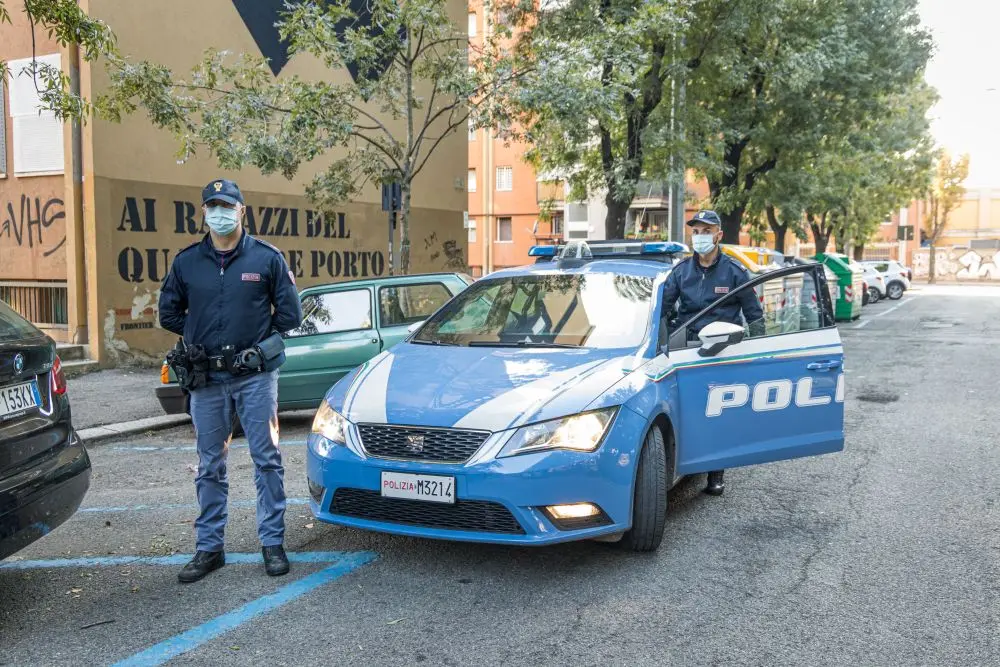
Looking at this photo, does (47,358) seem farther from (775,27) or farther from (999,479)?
(775,27)

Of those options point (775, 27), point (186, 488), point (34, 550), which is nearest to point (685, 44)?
point (775, 27)

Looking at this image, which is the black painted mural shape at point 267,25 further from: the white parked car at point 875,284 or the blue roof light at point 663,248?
the white parked car at point 875,284

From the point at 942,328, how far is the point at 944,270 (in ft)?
161

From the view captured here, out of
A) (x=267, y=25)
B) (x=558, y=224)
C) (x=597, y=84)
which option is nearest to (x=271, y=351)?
(x=597, y=84)

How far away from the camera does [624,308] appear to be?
5.17m

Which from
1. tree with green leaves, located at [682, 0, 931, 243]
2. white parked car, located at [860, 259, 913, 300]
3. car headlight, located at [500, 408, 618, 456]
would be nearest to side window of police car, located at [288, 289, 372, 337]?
car headlight, located at [500, 408, 618, 456]

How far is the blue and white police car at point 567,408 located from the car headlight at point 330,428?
0.03ft

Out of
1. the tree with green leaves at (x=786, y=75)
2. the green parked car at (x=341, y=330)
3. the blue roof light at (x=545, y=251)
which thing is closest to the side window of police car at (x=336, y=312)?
the green parked car at (x=341, y=330)

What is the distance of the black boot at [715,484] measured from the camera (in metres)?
5.70

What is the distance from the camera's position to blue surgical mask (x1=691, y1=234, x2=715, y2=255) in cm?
595

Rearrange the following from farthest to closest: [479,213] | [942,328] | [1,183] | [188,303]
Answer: [479,213] → [942,328] → [1,183] → [188,303]

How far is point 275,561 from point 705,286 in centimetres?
324

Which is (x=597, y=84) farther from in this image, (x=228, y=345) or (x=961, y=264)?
(x=961, y=264)

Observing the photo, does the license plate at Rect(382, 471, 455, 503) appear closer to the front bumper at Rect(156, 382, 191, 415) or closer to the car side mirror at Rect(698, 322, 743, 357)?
the car side mirror at Rect(698, 322, 743, 357)
